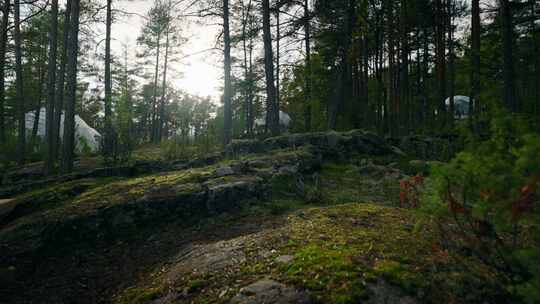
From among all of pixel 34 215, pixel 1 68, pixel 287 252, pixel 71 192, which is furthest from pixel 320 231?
pixel 1 68

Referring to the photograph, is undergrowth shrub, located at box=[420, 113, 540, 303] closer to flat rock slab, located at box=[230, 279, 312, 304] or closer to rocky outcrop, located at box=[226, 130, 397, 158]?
flat rock slab, located at box=[230, 279, 312, 304]

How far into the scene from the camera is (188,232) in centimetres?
475

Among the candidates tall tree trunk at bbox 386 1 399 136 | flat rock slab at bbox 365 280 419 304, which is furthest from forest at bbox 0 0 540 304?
tall tree trunk at bbox 386 1 399 136

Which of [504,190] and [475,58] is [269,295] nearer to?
[504,190]

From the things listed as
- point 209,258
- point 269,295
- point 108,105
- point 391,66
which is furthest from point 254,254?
point 391,66

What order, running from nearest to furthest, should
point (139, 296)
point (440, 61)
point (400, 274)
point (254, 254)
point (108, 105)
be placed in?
1. point (400, 274)
2. point (139, 296)
3. point (254, 254)
4. point (108, 105)
5. point (440, 61)

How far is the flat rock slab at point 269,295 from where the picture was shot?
2.13 metres

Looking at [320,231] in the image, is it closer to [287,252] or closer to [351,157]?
[287,252]

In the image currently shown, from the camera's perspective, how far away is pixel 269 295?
222 cm

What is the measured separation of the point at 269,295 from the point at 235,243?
4.38ft

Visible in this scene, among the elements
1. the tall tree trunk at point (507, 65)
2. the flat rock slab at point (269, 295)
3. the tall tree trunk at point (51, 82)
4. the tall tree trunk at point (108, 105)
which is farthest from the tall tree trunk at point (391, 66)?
the tall tree trunk at point (51, 82)

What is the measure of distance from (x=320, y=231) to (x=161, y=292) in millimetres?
1717

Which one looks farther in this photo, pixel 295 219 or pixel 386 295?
Result: pixel 295 219

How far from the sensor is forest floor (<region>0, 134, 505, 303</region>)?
231 cm
